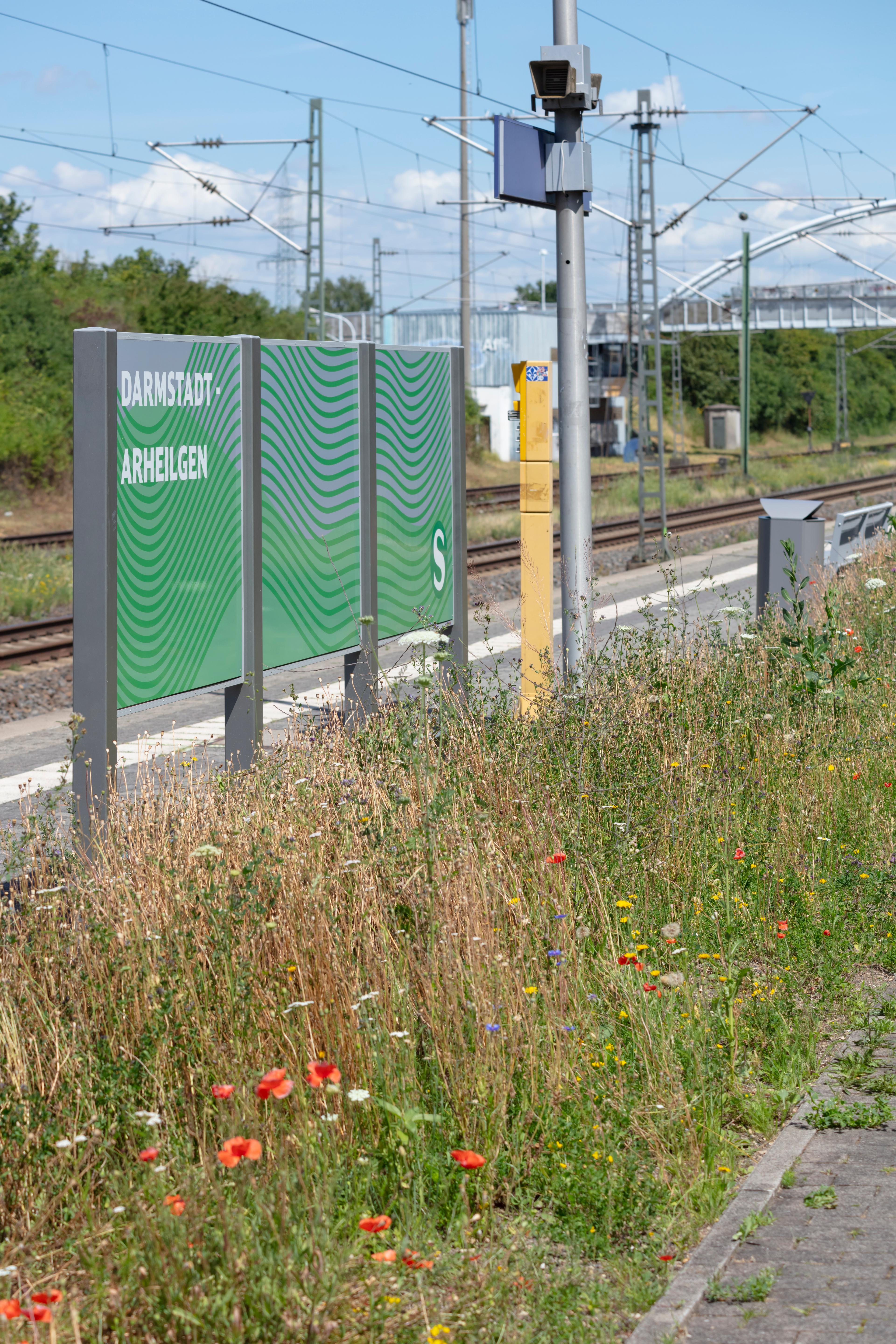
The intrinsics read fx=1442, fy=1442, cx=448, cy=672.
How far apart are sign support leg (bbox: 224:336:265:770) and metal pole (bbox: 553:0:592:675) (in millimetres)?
2017

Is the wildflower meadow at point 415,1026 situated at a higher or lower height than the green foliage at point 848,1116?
higher

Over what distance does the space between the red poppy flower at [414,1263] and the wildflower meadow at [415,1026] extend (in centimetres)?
5

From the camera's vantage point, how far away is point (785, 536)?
40.5 feet

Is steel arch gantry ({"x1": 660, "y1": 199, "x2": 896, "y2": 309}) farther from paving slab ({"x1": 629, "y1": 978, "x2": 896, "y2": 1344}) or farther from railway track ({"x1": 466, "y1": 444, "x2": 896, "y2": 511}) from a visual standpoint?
paving slab ({"x1": 629, "y1": 978, "x2": 896, "y2": 1344})

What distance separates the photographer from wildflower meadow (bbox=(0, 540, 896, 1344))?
3.07m

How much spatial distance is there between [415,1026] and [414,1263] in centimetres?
110

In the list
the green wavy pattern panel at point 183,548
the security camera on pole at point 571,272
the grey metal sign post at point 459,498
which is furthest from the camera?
the grey metal sign post at point 459,498

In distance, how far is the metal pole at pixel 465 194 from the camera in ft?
118

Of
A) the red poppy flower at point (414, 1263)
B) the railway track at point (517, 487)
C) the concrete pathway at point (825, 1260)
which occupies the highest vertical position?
the railway track at point (517, 487)

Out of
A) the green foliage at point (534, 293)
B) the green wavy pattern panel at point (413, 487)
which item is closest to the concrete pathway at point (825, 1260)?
the green wavy pattern panel at point (413, 487)

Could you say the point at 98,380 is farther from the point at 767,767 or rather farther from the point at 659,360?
the point at 659,360

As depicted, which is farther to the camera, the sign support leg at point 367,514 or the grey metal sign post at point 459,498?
the grey metal sign post at point 459,498

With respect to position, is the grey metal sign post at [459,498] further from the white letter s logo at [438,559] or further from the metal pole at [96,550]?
the metal pole at [96,550]

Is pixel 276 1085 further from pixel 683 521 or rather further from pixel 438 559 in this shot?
pixel 683 521
